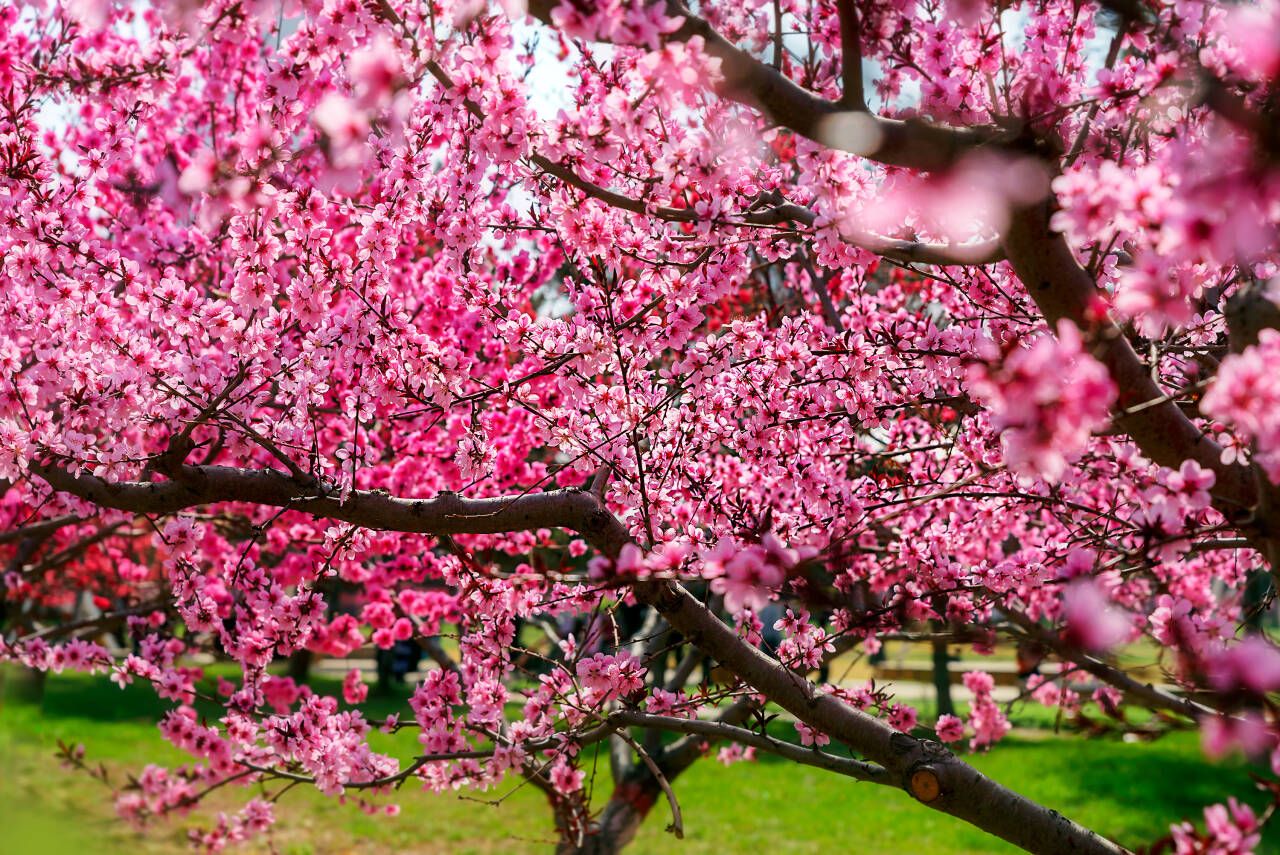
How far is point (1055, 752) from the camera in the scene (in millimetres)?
13117

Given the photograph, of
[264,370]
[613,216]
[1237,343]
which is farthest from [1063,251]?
[264,370]

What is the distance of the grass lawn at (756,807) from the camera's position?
29.1 ft

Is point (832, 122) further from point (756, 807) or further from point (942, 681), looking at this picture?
point (942, 681)

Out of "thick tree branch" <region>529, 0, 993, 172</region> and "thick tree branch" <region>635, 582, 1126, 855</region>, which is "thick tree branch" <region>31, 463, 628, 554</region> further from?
"thick tree branch" <region>529, 0, 993, 172</region>

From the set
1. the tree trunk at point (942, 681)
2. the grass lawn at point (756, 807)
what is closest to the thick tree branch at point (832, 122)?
the grass lawn at point (756, 807)

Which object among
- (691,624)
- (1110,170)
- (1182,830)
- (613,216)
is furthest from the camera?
(613,216)

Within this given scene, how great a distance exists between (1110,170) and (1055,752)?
1338cm

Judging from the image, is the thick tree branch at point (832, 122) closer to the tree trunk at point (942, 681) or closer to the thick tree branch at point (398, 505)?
the thick tree branch at point (398, 505)

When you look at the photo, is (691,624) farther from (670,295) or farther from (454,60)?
(454,60)

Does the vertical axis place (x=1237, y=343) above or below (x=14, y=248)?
below

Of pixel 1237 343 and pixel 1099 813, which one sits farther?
pixel 1099 813

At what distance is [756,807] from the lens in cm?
1077

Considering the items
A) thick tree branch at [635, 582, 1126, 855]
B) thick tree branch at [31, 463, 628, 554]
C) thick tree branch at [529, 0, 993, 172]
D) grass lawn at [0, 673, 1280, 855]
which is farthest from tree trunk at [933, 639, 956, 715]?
thick tree branch at [529, 0, 993, 172]

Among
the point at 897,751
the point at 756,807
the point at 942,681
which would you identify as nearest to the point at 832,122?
the point at 897,751
